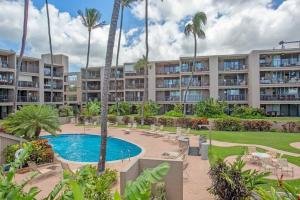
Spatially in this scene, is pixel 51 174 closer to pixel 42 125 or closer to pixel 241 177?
pixel 42 125

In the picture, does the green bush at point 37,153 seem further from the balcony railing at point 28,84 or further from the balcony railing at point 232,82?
the balcony railing at point 232,82

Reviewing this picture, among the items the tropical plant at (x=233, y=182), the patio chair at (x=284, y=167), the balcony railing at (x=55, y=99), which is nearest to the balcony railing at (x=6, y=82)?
the balcony railing at (x=55, y=99)

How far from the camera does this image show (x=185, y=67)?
4641cm

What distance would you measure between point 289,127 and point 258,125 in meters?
3.42

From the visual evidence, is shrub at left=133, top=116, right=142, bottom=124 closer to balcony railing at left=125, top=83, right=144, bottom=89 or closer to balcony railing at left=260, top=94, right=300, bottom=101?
balcony railing at left=125, top=83, right=144, bottom=89

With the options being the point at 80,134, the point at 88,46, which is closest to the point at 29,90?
the point at 88,46

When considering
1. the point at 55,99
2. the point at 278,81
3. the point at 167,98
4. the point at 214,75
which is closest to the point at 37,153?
the point at 167,98

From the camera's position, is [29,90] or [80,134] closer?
[80,134]

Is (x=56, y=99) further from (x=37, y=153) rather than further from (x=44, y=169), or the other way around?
(x=44, y=169)

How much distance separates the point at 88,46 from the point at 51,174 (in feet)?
111

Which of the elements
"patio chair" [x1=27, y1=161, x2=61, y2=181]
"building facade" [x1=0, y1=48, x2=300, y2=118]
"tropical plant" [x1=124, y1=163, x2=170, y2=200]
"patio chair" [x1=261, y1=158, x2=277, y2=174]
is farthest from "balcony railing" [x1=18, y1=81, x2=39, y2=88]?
"tropical plant" [x1=124, y1=163, x2=170, y2=200]

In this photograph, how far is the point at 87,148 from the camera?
2445 centimetres

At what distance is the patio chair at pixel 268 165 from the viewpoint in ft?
43.3

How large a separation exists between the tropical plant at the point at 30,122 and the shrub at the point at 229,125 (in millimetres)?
20135
